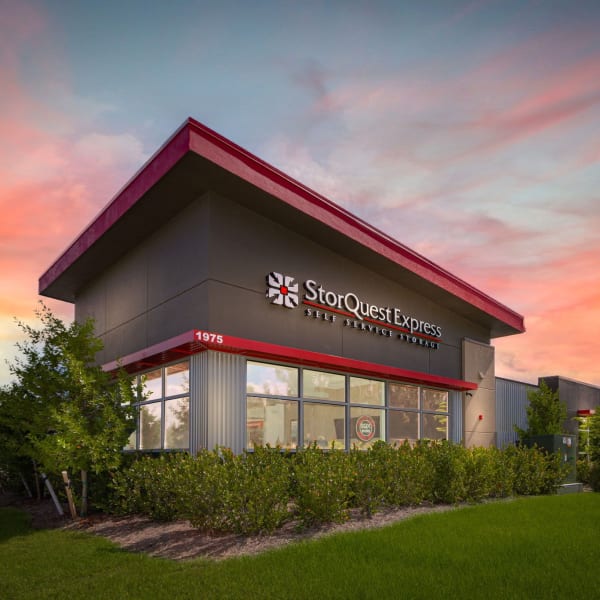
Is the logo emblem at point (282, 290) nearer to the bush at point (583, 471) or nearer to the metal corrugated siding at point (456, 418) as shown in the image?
the metal corrugated siding at point (456, 418)

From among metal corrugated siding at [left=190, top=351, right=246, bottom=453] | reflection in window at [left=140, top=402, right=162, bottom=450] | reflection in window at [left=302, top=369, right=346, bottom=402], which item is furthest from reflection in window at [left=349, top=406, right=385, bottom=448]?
reflection in window at [left=140, top=402, right=162, bottom=450]

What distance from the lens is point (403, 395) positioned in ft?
68.2

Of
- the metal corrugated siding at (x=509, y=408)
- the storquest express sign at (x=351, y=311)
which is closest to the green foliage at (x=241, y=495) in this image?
the storquest express sign at (x=351, y=311)

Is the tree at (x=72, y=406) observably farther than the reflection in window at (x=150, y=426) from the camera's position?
No

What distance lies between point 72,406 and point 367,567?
326 inches

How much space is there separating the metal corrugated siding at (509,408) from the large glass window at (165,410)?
52.8 feet

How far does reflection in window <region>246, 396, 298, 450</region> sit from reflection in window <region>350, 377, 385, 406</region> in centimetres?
280

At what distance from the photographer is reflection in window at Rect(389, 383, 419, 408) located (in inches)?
799

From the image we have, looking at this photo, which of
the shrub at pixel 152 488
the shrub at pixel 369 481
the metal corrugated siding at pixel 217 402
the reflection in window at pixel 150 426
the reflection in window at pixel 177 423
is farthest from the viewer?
the reflection in window at pixel 150 426

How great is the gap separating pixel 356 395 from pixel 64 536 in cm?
926

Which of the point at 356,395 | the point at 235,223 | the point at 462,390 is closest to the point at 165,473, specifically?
the point at 235,223

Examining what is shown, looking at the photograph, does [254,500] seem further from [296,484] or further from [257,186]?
[257,186]

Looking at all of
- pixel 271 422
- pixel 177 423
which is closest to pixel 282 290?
pixel 271 422

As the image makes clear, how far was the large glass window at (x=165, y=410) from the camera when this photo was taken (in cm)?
1509
